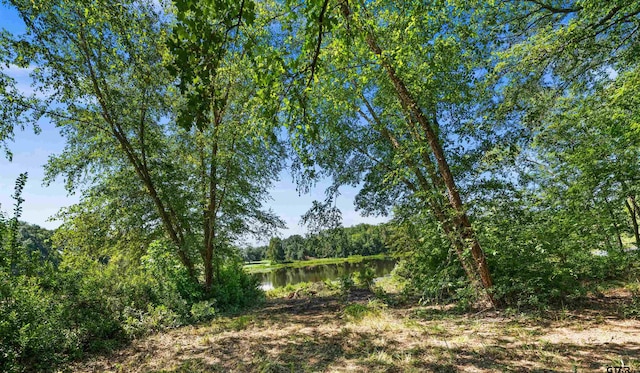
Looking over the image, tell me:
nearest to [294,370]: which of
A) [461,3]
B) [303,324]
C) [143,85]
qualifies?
[303,324]

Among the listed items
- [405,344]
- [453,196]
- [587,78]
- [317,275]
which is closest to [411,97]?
[453,196]

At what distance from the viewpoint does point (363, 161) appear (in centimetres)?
852

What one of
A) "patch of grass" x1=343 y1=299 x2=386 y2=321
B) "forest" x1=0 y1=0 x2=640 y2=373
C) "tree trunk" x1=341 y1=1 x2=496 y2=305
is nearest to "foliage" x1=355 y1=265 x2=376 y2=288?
"forest" x1=0 y1=0 x2=640 y2=373

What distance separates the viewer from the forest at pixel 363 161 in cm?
448

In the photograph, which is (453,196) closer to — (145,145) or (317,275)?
(145,145)

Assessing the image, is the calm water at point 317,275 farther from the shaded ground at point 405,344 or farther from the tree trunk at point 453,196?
the tree trunk at point 453,196

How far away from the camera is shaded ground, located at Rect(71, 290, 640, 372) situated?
3.50 m

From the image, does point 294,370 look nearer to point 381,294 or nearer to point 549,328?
point 549,328

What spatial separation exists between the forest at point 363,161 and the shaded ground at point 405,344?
11 centimetres

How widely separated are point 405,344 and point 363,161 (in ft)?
16.8

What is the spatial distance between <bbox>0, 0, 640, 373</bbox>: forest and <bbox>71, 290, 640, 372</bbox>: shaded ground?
0.37 ft

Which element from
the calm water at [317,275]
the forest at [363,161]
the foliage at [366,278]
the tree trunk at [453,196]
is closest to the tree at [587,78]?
the forest at [363,161]

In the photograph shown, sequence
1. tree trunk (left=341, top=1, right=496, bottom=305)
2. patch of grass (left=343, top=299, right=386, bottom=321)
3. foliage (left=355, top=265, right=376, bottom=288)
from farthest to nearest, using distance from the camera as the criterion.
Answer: foliage (left=355, top=265, right=376, bottom=288)
patch of grass (left=343, top=299, right=386, bottom=321)
tree trunk (left=341, top=1, right=496, bottom=305)

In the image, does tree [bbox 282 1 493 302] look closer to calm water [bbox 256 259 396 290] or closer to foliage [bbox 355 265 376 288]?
foliage [bbox 355 265 376 288]
